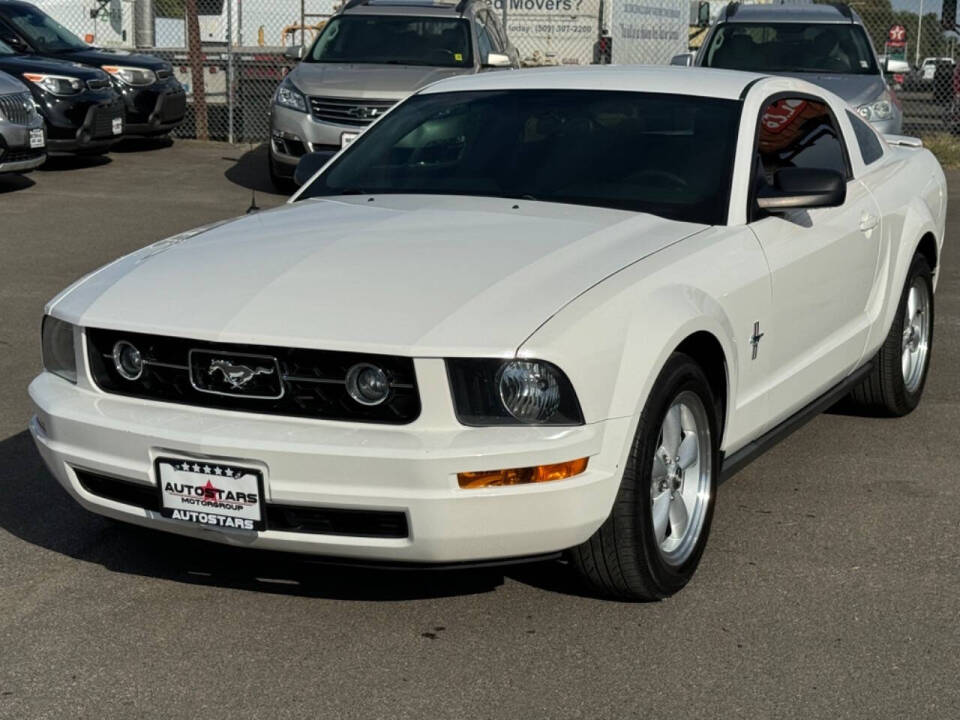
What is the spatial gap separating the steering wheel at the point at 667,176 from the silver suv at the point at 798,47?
9.06 meters

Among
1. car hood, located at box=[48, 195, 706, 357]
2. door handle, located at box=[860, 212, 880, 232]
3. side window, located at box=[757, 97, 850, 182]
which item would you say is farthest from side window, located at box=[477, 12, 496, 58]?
car hood, located at box=[48, 195, 706, 357]

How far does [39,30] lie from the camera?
59.6 feet

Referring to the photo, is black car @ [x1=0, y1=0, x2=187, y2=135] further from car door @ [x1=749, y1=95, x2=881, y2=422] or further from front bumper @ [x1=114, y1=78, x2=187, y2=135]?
car door @ [x1=749, y1=95, x2=881, y2=422]

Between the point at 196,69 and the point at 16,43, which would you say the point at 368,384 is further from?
the point at 196,69

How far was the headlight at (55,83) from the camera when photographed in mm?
16469

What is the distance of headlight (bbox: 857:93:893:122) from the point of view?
534 inches

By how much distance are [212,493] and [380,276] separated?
2.53 ft

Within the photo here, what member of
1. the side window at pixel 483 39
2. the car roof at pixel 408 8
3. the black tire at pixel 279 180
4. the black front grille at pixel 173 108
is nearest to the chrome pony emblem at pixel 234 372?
the black tire at pixel 279 180

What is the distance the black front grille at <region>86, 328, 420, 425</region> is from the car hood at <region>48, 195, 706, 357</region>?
0.05m

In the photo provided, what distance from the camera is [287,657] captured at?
4.11m

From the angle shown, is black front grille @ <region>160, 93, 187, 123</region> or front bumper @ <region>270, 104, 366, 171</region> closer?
front bumper @ <region>270, 104, 366, 171</region>

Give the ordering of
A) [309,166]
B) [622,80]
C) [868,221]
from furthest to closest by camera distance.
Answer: [309,166] < [868,221] < [622,80]

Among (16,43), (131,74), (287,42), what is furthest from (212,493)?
(287,42)

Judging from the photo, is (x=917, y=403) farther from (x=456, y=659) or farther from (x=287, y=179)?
(x=287, y=179)
